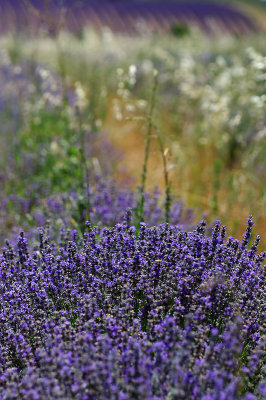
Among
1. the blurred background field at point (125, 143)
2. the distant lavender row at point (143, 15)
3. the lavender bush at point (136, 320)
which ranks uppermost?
the distant lavender row at point (143, 15)

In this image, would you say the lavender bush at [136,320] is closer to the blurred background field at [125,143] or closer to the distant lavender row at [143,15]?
the blurred background field at [125,143]

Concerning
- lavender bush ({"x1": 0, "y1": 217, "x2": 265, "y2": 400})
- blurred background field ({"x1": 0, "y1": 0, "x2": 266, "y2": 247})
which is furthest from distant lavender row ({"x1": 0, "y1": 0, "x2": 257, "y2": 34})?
lavender bush ({"x1": 0, "y1": 217, "x2": 265, "y2": 400})

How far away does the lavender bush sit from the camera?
1797 mm

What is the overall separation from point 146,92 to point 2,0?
38.3 meters

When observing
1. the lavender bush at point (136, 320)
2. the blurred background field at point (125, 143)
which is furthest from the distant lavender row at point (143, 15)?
the lavender bush at point (136, 320)

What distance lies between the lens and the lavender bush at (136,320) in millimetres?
1797

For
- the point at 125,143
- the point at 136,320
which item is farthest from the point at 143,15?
the point at 136,320

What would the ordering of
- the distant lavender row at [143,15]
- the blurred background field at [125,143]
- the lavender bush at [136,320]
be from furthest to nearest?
the distant lavender row at [143,15]
the blurred background field at [125,143]
the lavender bush at [136,320]

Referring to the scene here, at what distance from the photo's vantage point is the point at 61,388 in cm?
182

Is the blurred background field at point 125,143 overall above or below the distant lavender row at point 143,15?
below

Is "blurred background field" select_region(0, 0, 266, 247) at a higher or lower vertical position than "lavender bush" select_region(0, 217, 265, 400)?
higher

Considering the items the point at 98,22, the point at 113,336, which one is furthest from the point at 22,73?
the point at 98,22

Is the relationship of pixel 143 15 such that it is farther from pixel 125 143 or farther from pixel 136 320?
pixel 136 320

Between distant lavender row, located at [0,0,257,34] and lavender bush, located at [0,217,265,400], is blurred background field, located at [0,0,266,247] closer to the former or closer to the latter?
lavender bush, located at [0,217,265,400]
